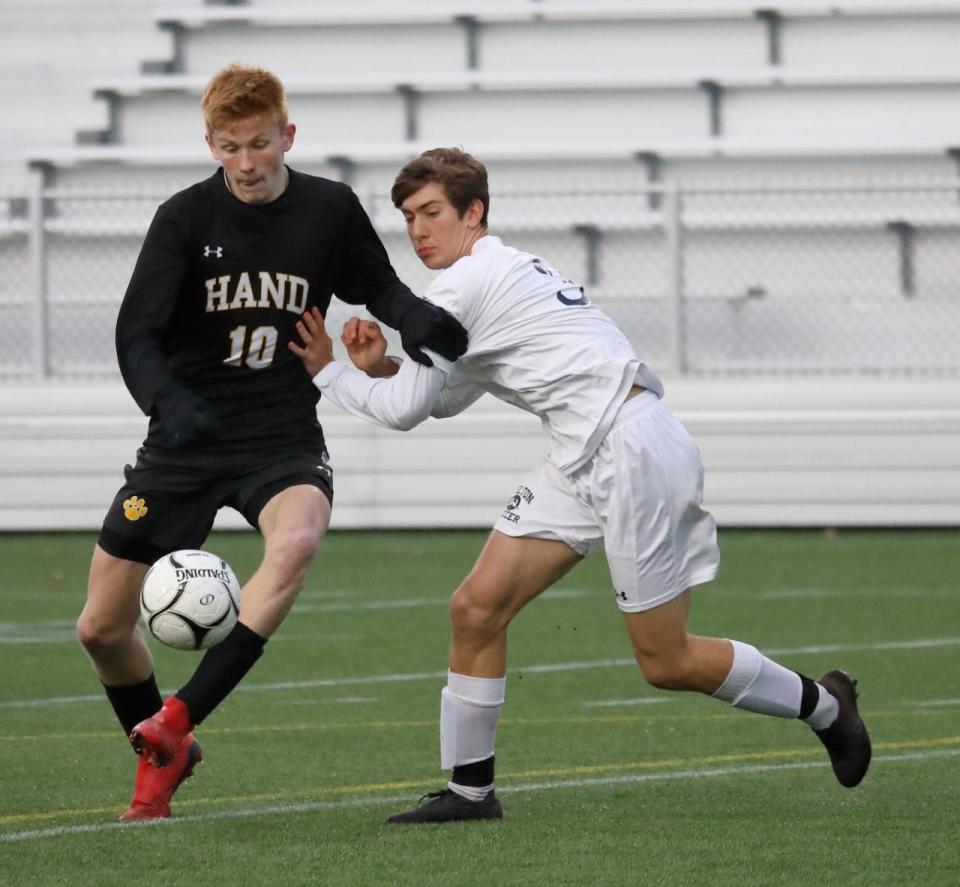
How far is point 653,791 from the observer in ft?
19.7

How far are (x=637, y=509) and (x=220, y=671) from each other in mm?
1199

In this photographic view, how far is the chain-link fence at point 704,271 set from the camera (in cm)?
1418

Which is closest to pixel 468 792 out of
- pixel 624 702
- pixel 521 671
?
pixel 624 702

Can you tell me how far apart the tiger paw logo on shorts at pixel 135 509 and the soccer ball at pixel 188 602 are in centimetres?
19

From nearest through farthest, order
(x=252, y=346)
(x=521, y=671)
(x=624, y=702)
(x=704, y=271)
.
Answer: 1. (x=252, y=346)
2. (x=624, y=702)
3. (x=521, y=671)
4. (x=704, y=271)

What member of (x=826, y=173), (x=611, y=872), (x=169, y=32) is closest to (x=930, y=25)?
(x=826, y=173)

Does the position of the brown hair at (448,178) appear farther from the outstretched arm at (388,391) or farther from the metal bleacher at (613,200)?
the metal bleacher at (613,200)

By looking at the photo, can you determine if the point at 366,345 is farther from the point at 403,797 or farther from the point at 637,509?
the point at 403,797

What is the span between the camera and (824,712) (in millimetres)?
5781

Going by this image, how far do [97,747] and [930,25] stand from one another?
13392mm

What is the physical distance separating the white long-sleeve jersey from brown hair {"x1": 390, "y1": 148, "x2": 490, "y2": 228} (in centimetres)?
15

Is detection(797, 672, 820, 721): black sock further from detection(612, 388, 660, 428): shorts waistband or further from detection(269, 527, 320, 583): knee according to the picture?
detection(269, 527, 320, 583): knee

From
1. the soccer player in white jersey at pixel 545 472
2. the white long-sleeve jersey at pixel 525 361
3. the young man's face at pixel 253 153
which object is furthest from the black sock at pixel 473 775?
the young man's face at pixel 253 153

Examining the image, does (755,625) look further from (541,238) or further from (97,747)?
(541,238)
